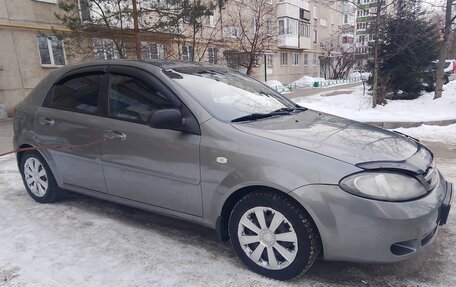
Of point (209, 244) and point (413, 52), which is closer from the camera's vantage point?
point (209, 244)

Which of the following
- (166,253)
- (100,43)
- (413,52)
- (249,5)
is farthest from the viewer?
(249,5)

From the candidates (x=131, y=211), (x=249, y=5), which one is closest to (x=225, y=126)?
(x=131, y=211)

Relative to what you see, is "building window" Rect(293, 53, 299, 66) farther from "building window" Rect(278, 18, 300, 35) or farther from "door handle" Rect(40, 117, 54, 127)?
"door handle" Rect(40, 117, 54, 127)

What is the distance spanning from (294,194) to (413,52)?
439 inches

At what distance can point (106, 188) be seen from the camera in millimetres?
3451

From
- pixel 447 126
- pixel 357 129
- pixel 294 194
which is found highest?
pixel 357 129

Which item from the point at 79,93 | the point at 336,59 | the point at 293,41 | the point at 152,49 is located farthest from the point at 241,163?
the point at 336,59

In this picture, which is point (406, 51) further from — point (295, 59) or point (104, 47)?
point (295, 59)

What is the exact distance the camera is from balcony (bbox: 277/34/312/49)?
29.4 meters

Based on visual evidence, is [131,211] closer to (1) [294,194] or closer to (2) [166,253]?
(2) [166,253]

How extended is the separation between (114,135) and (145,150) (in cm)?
40

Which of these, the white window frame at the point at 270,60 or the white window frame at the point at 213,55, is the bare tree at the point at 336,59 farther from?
→ the white window frame at the point at 213,55

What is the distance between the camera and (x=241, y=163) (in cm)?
260

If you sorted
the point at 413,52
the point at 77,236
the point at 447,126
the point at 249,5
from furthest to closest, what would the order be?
the point at 249,5 → the point at 413,52 → the point at 447,126 → the point at 77,236
